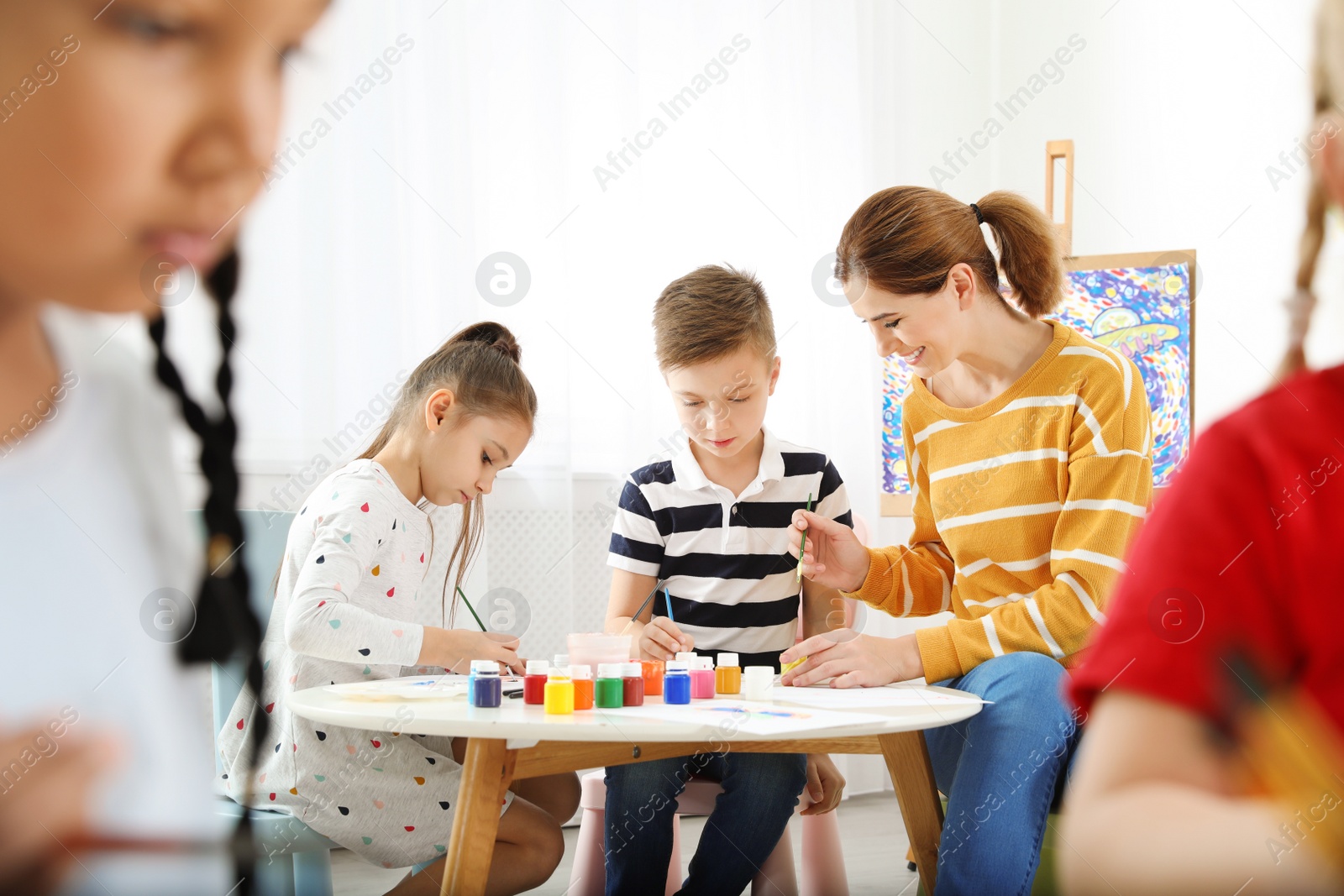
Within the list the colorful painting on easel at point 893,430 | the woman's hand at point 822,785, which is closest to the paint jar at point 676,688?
the woman's hand at point 822,785

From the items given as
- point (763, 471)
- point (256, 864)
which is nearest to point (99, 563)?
point (256, 864)

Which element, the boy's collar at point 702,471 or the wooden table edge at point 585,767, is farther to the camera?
the boy's collar at point 702,471

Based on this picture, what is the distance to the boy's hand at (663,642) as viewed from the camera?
143 centimetres

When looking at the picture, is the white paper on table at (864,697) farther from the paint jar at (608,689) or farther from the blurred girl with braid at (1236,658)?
the blurred girl with braid at (1236,658)

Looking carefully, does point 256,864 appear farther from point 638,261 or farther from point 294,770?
point 638,261

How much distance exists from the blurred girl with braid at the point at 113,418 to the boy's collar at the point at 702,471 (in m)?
1.52

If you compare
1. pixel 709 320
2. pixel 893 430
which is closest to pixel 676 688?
pixel 709 320

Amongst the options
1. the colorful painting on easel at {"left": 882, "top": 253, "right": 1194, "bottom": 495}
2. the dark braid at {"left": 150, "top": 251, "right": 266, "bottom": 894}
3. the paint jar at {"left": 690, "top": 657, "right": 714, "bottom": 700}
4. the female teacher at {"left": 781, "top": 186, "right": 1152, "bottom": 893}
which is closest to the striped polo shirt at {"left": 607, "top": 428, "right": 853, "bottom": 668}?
the female teacher at {"left": 781, "top": 186, "right": 1152, "bottom": 893}

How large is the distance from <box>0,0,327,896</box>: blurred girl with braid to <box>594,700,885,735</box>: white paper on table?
2.48 ft

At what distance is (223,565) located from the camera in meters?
0.22

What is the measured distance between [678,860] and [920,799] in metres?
0.53

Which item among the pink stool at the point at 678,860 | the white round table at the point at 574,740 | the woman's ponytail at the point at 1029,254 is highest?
the woman's ponytail at the point at 1029,254

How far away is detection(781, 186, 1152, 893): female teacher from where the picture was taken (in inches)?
44.6

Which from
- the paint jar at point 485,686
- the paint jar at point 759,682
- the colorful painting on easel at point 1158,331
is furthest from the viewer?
the colorful painting on easel at point 1158,331
